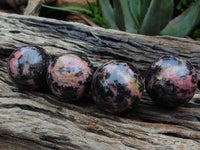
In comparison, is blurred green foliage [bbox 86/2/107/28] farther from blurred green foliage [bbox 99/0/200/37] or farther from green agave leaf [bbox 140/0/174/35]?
green agave leaf [bbox 140/0/174/35]

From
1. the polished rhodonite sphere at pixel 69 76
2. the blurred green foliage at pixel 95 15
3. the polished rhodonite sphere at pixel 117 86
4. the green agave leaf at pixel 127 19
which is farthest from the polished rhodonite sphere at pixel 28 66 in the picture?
the blurred green foliage at pixel 95 15

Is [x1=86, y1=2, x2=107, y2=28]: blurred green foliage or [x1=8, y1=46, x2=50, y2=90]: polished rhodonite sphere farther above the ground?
[x1=86, y1=2, x2=107, y2=28]: blurred green foliage

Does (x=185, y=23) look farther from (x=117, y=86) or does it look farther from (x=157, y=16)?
(x=117, y=86)

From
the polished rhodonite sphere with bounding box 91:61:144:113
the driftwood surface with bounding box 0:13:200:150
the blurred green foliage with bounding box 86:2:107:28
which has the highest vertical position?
the blurred green foliage with bounding box 86:2:107:28

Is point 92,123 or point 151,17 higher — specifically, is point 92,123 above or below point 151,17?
below

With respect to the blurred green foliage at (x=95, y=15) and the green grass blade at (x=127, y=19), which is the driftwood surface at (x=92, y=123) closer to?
the green grass blade at (x=127, y=19)

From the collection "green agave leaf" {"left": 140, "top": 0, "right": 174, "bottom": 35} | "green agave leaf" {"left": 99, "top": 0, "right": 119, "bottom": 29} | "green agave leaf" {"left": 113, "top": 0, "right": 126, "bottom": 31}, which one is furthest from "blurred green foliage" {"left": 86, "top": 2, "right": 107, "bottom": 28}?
"green agave leaf" {"left": 140, "top": 0, "right": 174, "bottom": 35}

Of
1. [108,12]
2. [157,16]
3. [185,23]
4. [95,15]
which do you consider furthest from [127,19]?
[95,15]
